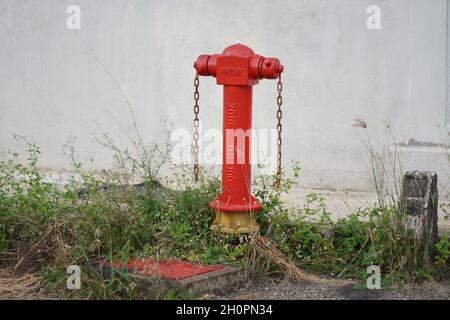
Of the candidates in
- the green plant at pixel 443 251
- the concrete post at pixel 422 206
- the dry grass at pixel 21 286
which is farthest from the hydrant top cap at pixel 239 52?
the dry grass at pixel 21 286

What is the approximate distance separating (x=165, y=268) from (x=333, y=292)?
104cm

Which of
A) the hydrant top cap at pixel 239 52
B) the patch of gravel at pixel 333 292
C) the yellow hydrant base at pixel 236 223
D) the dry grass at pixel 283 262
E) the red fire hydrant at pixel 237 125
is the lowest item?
the patch of gravel at pixel 333 292

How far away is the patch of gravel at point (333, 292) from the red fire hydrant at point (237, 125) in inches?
21.5

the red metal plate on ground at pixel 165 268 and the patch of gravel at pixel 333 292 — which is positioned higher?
the red metal plate on ground at pixel 165 268

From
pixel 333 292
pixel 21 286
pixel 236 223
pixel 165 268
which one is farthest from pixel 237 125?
pixel 21 286

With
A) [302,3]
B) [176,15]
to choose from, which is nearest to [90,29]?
[176,15]

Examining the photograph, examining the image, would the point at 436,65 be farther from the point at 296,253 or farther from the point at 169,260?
the point at 169,260

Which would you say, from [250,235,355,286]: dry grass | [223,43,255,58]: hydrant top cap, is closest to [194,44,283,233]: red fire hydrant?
[223,43,255,58]: hydrant top cap

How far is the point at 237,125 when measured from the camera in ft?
19.1

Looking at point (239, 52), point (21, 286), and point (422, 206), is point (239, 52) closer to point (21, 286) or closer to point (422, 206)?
point (422, 206)

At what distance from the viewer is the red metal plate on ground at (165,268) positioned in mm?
5203

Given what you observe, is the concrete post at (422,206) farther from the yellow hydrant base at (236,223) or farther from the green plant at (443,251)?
the yellow hydrant base at (236,223)

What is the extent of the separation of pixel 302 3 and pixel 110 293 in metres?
3.97

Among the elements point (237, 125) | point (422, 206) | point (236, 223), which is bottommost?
point (236, 223)
